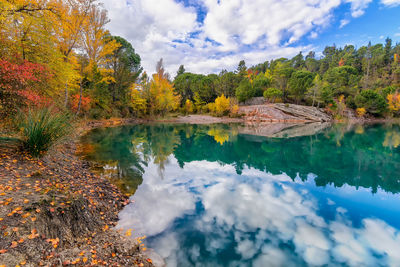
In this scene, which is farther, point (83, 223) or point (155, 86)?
point (155, 86)

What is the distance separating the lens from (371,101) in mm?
43500

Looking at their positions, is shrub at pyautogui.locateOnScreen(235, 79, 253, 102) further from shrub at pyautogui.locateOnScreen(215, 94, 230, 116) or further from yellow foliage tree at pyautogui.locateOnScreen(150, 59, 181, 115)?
yellow foliage tree at pyautogui.locateOnScreen(150, 59, 181, 115)

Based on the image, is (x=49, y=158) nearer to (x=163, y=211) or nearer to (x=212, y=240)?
(x=163, y=211)

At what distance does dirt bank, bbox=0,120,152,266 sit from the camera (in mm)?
2342

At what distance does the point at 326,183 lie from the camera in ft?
24.0

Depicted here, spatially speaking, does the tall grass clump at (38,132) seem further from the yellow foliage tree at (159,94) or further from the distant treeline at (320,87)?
the distant treeline at (320,87)

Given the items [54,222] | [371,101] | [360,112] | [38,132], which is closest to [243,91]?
[360,112]

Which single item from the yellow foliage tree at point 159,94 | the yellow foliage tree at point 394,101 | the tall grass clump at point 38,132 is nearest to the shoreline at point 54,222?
the tall grass clump at point 38,132

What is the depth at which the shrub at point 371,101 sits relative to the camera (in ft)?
142

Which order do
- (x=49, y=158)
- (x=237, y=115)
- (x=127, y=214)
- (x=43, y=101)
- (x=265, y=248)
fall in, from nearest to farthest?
1. (x=265, y=248)
2. (x=127, y=214)
3. (x=49, y=158)
4. (x=43, y=101)
5. (x=237, y=115)

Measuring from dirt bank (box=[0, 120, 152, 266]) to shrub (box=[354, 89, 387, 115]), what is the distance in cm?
5784

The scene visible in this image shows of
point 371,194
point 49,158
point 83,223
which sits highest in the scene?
point 49,158

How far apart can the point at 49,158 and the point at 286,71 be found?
53425mm

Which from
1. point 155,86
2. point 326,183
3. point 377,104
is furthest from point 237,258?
point 377,104
